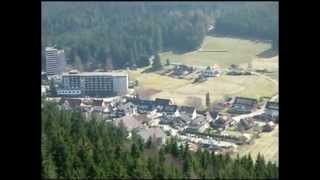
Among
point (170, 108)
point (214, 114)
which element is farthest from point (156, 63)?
point (214, 114)

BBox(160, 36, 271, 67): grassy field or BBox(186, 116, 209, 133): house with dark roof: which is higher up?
BBox(160, 36, 271, 67): grassy field

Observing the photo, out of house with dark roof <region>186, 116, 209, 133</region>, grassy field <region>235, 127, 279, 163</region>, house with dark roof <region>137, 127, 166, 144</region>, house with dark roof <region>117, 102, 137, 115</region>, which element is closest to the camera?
grassy field <region>235, 127, 279, 163</region>

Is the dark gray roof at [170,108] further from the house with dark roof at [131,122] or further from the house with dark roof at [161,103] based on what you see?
the house with dark roof at [131,122]

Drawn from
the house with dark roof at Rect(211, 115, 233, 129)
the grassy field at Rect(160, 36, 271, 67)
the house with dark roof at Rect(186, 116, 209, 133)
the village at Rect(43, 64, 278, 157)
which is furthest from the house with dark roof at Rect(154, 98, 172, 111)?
the grassy field at Rect(160, 36, 271, 67)

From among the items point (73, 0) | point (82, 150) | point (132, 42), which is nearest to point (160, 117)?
point (82, 150)

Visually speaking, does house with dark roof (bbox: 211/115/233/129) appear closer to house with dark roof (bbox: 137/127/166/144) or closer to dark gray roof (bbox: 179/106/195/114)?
dark gray roof (bbox: 179/106/195/114)

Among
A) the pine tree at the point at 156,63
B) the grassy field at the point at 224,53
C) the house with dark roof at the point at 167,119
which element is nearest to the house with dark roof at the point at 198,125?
the house with dark roof at the point at 167,119

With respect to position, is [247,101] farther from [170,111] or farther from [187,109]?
[170,111]
